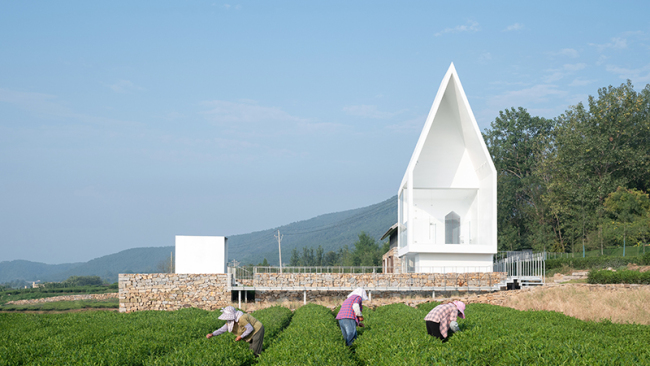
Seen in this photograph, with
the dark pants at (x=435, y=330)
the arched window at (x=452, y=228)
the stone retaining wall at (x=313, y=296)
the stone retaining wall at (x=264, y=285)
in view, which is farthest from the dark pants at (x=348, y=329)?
the arched window at (x=452, y=228)

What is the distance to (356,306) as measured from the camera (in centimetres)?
1068

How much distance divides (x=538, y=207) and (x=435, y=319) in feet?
142

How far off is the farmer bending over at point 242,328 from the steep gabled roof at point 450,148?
2094cm

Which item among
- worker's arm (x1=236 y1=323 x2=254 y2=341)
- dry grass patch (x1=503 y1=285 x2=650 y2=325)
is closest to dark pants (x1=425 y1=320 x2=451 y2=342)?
worker's arm (x1=236 y1=323 x2=254 y2=341)

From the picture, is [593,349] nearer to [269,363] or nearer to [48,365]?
[269,363]

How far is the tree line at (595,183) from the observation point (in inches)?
1432

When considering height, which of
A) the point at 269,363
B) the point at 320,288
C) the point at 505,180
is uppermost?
the point at 505,180

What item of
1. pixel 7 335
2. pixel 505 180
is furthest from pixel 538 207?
pixel 7 335

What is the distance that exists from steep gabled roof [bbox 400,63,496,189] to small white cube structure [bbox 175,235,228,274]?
1191 centimetres

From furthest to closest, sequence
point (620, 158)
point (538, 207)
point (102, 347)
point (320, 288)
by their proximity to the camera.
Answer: point (538, 207)
point (620, 158)
point (320, 288)
point (102, 347)

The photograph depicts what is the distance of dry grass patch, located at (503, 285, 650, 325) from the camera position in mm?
17002

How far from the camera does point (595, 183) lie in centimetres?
4041

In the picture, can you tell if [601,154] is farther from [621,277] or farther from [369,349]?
[369,349]

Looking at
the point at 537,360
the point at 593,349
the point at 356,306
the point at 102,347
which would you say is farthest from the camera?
the point at 356,306
